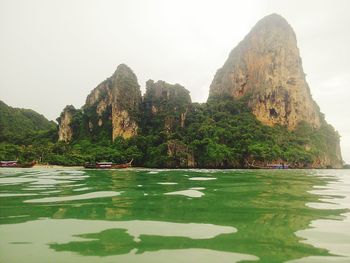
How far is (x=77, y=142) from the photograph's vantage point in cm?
9431

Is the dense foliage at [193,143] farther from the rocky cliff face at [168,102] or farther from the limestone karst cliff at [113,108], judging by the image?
the limestone karst cliff at [113,108]

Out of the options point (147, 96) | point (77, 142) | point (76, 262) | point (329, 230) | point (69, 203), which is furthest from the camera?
point (147, 96)

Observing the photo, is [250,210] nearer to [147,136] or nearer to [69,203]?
[69,203]

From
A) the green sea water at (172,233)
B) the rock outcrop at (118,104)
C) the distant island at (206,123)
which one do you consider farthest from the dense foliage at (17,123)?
the green sea water at (172,233)

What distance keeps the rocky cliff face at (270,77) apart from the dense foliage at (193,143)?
4418 mm

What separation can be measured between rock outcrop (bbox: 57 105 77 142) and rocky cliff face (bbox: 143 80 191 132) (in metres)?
21.7

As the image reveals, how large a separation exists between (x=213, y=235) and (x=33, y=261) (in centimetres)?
245

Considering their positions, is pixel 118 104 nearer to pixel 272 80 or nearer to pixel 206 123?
pixel 206 123

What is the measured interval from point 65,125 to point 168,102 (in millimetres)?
30104

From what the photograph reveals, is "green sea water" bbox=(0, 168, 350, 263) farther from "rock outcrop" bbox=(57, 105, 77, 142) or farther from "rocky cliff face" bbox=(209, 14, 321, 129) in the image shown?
"rocky cliff face" bbox=(209, 14, 321, 129)

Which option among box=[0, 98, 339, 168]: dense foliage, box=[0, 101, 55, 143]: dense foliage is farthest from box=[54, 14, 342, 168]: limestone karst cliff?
box=[0, 101, 55, 143]: dense foliage

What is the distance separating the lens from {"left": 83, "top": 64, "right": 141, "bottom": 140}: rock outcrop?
92125 millimetres

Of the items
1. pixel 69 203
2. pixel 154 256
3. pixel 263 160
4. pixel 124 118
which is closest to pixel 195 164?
pixel 263 160

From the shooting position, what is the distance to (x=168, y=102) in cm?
9612
